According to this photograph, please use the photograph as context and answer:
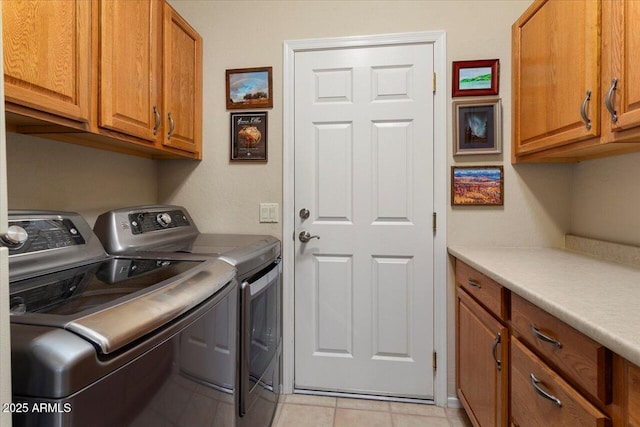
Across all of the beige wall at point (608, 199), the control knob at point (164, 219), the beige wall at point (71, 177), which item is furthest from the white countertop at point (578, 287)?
the beige wall at point (71, 177)

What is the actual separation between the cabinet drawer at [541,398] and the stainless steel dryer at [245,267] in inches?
39.2

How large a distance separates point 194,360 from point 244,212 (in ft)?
4.14

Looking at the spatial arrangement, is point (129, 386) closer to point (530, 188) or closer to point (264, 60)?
point (264, 60)

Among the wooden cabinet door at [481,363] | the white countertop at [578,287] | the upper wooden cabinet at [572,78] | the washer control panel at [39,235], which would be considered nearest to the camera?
the white countertop at [578,287]

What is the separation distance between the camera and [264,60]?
2035mm

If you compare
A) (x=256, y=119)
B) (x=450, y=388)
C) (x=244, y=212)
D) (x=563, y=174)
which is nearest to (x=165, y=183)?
(x=244, y=212)

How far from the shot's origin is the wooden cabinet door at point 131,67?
1254 millimetres

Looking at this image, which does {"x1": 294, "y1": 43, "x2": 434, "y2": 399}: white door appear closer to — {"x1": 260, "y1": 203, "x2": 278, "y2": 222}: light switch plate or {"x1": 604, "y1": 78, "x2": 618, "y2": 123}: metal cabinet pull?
{"x1": 260, "y1": 203, "x2": 278, "y2": 222}: light switch plate

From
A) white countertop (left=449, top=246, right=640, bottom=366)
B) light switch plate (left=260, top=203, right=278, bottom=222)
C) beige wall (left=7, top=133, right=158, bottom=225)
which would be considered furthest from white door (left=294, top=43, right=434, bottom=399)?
beige wall (left=7, top=133, right=158, bottom=225)

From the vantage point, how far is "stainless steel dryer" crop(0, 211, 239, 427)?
540 mm

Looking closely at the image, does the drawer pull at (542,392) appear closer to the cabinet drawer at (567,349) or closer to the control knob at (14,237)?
the cabinet drawer at (567,349)

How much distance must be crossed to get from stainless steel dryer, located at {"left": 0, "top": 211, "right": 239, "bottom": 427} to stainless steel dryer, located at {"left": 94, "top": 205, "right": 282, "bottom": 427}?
11cm

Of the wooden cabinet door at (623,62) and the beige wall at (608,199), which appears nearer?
the wooden cabinet door at (623,62)

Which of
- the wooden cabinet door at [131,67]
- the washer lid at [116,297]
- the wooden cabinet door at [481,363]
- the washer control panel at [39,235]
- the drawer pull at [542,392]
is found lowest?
the wooden cabinet door at [481,363]
